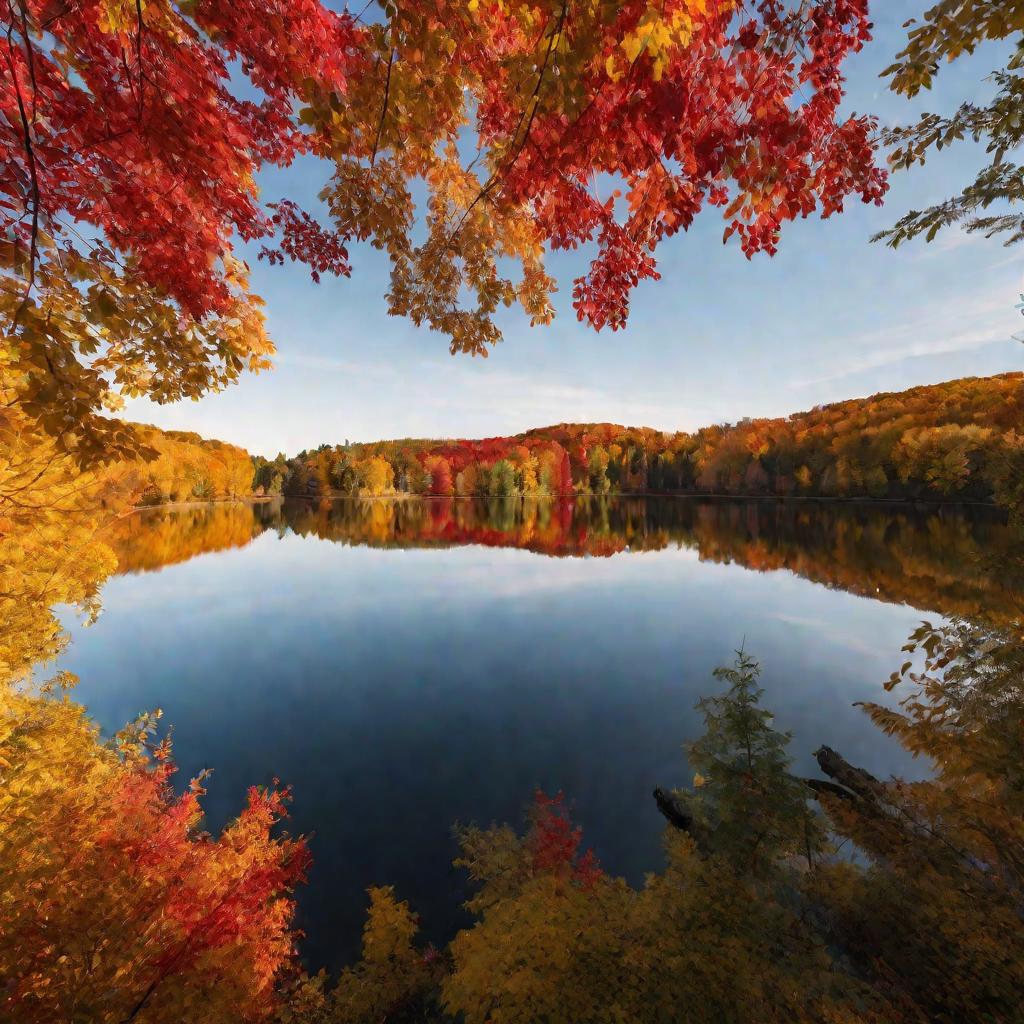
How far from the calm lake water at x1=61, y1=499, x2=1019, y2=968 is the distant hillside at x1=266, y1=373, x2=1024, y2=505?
3949 centimetres

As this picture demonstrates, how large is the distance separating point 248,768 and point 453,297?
14.9m

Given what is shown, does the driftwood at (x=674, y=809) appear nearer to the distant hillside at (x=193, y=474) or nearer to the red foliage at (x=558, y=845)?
the red foliage at (x=558, y=845)

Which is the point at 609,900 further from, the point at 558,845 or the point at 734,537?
the point at 734,537

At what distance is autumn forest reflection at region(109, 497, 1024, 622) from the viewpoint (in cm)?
2891

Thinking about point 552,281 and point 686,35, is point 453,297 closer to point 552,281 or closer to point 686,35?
point 552,281

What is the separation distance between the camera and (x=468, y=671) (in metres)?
19.3

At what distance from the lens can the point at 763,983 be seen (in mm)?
4816

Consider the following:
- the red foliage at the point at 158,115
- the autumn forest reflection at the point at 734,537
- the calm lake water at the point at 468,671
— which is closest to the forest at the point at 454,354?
the red foliage at the point at 158,115

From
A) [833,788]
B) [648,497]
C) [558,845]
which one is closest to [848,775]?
[833,788]

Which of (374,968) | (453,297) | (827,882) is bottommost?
(374,968)

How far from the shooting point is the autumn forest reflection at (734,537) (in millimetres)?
28906

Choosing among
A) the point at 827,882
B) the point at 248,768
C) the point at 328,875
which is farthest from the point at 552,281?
the point at 248,768

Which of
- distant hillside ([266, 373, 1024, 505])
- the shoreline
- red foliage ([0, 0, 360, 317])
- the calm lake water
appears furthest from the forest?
the shoreline

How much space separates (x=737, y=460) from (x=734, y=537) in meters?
A: 67.4
